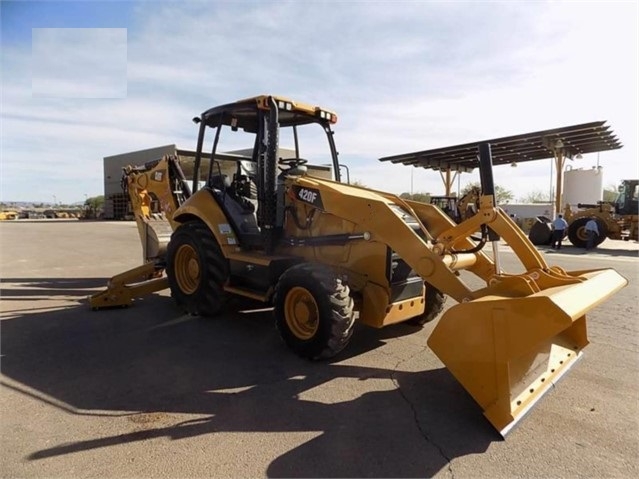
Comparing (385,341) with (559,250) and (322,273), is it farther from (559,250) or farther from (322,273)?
(559,250)

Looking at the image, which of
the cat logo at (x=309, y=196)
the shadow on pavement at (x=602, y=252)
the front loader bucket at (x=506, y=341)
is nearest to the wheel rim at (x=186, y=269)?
the cat logo at (x=309, y=196)

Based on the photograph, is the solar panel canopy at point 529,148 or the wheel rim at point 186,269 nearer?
the wheel rim at point 186,269

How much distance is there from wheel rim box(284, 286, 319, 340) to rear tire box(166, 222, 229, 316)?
162cm

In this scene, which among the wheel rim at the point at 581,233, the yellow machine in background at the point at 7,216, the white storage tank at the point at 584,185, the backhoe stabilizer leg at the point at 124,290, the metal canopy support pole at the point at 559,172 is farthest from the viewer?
the yellow machine in background at the point at 7,216

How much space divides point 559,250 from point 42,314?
17137 millimetres

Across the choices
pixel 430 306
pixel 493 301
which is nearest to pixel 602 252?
pixel 430 306

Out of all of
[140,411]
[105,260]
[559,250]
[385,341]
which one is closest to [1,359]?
[140,411]

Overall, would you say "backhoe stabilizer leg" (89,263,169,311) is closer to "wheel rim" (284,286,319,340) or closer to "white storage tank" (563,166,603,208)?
"wheel rim" (284,286,319,340)

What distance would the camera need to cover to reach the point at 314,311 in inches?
180

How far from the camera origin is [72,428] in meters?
3.31

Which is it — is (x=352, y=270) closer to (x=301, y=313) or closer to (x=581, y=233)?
(x=301, y=313)

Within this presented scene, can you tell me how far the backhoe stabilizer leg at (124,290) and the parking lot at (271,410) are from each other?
28.9 inches

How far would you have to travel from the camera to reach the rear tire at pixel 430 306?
18.6ft

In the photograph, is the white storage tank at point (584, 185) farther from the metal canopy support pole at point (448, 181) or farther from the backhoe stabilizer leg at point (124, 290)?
the backhoe stabilizer leg at point (124, 290)
